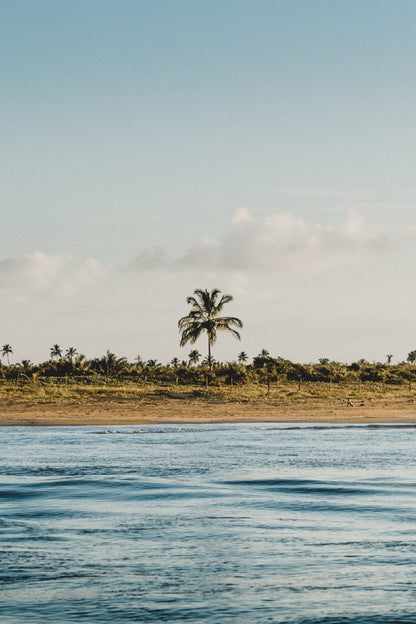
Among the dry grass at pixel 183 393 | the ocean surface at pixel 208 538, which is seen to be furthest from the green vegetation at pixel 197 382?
the ocean surface at pixel 208 538

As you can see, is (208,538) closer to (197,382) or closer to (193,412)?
(193,412)

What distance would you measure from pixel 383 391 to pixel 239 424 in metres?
24.3

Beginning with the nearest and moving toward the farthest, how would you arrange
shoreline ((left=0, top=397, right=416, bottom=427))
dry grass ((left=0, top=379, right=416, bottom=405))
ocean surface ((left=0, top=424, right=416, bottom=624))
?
ocean surface ((left=0, top=424, right=416, bottom=624)) → shoreline ((left=0, top=397, right=416, bottom=427)) → dry grass ((left=0, top=379, right=416, bottom=405))

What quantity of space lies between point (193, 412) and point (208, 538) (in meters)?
33.6

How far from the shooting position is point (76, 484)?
1758cm

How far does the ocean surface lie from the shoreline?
16563 millimetres

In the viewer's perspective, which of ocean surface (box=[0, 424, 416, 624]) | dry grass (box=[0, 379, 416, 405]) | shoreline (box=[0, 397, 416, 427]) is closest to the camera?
ocean surface (box=[0, 424, 416, 624])

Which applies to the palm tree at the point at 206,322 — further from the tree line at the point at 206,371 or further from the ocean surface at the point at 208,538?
the ocean surface at the point at 208,538

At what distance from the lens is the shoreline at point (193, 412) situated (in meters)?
40.7

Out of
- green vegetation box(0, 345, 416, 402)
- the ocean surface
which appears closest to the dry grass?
green vegetation box(0, 345, 416, 402)

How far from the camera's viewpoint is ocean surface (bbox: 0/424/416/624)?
311 inches

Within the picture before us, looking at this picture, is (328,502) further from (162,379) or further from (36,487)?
(162,379)

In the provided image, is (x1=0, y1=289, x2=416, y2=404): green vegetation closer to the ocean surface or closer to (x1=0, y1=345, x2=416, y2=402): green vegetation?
(x1=0, y1=345, x2=416, y2=402): green vegetation

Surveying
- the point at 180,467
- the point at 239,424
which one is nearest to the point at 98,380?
the point at 239,424
